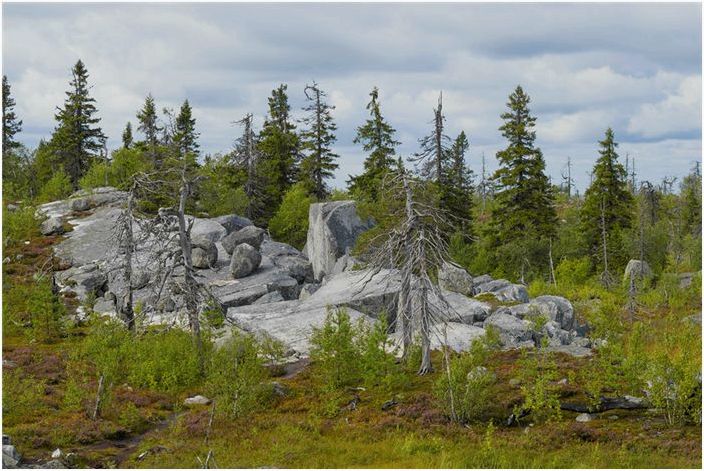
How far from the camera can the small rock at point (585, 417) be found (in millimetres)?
19078

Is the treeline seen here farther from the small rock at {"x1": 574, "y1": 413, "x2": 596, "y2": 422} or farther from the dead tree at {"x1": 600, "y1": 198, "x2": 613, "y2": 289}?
the small rock at {"x1": 574, "y1": 413, "x2": 596, "y2": 422}

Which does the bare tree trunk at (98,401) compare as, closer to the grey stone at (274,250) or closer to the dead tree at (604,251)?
the grey stone at (274,250)

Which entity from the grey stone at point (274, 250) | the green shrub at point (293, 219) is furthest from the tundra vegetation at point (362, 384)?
the green shrub at point (293, 219)

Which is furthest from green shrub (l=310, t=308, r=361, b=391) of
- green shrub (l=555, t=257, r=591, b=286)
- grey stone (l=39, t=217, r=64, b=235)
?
grey stone (l=39, t=217, r=64, b=235)

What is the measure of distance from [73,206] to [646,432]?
51.4 m

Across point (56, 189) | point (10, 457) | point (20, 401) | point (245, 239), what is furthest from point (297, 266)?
point (56, 189)

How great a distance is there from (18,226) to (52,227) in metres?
2.44

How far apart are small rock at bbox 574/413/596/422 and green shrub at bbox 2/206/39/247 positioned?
43855mm

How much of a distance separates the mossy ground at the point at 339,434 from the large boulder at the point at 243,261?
16025mm

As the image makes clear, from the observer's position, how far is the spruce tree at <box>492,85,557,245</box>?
51.5m

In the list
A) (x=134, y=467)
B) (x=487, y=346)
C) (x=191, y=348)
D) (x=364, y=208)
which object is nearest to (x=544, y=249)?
(x=364, y=208)

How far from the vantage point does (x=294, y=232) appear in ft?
177

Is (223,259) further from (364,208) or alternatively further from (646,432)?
(646,432)

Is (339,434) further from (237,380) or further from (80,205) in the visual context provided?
(80,205)
